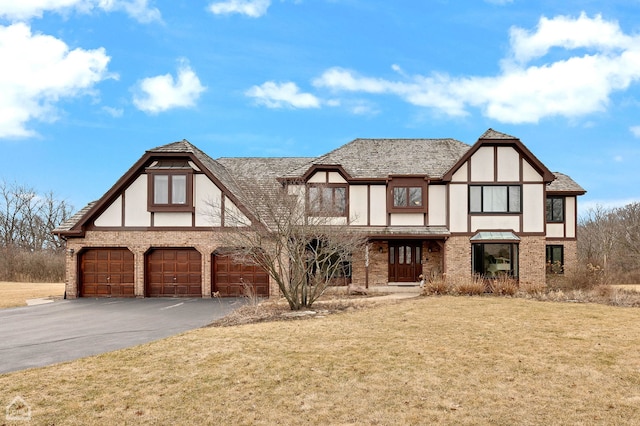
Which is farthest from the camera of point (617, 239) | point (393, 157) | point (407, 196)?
point (617, 239)

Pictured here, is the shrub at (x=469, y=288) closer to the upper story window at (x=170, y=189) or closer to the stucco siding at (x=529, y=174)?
the stucco siding at (x=529, y=174)

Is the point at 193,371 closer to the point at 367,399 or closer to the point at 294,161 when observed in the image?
the point at 367,399

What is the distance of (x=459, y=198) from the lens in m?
23.7

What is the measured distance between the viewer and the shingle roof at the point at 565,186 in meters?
28.1

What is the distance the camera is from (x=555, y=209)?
28875 mm

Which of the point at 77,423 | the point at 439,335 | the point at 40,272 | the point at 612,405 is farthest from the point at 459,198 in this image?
the point at 40,272

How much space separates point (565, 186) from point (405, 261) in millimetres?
12474

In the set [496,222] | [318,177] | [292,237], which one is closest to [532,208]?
[496,222]

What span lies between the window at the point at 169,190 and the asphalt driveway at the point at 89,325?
459 cm

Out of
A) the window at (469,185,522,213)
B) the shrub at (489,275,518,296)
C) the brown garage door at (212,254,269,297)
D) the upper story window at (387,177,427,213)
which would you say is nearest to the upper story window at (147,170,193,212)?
the brown garage door at (212,254,269,297)

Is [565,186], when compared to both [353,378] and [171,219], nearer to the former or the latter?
[171,219]

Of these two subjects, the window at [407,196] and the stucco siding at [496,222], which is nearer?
the stucco siding at [496,222]

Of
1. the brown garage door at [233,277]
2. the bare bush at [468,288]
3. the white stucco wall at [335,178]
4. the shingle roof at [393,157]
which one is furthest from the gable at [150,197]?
the bare bush at [468,288]

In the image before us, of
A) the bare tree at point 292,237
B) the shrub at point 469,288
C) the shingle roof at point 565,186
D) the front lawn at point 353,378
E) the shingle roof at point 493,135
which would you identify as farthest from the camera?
the shingle roof at point 565,186
